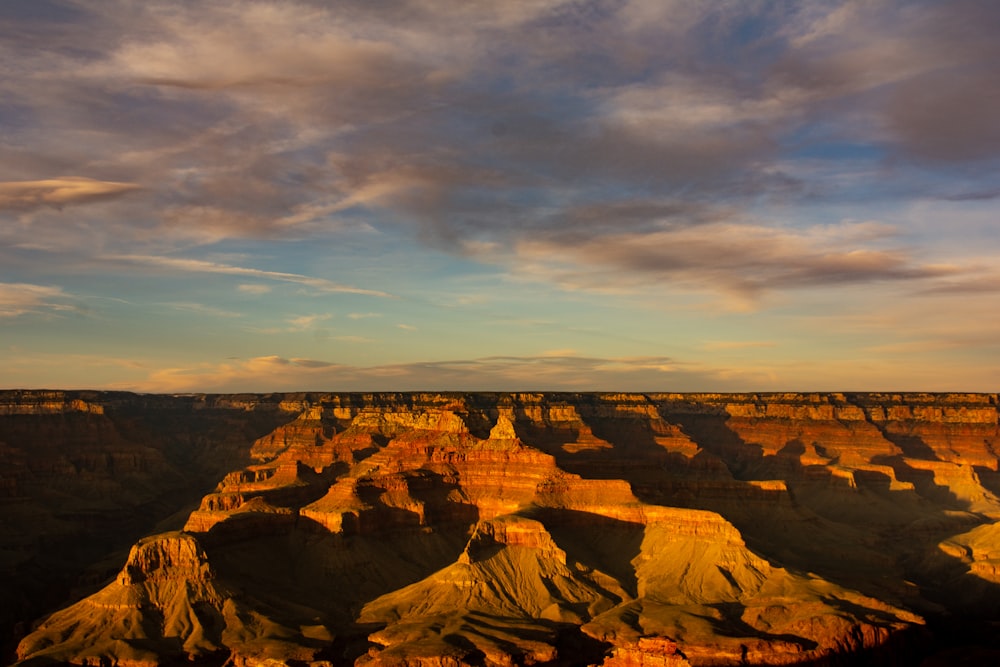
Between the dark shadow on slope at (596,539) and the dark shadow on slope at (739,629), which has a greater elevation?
the dark shadow on slope at (596,539)

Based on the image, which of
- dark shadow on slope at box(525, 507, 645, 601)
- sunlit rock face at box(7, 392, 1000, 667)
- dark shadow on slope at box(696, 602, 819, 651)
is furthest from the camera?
dark shadow on slope at box(525, 507, 645, 601)

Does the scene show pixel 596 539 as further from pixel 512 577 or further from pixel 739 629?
pixel 739 629

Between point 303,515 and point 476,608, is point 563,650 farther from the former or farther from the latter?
point 303,515

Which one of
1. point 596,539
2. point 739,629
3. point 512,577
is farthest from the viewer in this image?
point 596,539

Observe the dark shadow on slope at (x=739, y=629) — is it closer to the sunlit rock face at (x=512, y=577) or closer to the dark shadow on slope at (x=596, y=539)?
the sunlit rock face at (x=512, y=577)

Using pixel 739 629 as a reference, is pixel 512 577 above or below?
above

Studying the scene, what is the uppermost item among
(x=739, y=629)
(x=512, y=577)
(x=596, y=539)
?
(x=596, y=539)

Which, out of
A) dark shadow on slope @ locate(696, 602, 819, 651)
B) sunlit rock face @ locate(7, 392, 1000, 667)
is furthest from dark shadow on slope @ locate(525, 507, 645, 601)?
dark shadow on slope @ locate(696, 602, 819, 651)

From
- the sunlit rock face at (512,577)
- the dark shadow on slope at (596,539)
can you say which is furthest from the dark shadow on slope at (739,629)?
the dark shadow on slope at (596,539)

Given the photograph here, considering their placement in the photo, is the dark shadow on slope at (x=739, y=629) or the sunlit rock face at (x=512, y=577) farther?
the sunlit rock face at (x=512, y=577)

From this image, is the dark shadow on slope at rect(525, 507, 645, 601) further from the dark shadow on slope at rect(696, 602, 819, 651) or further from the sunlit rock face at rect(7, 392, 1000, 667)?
the dark shadow on slope at rect(696, 602, 819, 651)

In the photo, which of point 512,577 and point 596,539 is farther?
point 596,539

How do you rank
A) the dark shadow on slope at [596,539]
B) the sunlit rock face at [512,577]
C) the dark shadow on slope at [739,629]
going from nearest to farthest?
the dark shadow on slope at [739,629]
the sunlit rock face at [512,577]
the dark shadow on slope at [596,539]

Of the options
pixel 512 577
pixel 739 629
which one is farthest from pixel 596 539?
pixel 739 629
